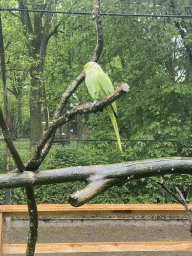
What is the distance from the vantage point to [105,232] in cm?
334

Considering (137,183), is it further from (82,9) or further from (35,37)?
(35,37)

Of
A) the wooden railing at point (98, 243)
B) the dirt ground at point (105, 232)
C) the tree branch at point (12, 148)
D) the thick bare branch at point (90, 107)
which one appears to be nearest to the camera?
the thick bare branch at point (90, 107)

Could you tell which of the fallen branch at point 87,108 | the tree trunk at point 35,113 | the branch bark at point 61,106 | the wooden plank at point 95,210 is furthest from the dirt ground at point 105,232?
the fallen branch at point 87,108

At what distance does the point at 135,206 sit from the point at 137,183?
2.04 metres

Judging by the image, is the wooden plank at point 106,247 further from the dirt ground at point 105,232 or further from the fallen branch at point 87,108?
the fallen branch at point 87,108

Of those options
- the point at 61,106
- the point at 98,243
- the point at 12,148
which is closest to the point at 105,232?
the point at 98,243

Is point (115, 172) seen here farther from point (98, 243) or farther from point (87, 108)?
point (98, 243)

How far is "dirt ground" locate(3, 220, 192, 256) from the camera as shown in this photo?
10.3 feet

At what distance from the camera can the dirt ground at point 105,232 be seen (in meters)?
3.14

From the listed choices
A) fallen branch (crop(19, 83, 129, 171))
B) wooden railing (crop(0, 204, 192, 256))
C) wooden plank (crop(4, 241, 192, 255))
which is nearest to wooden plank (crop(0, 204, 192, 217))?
wooden railing (crop(0, 204, 192, 256))

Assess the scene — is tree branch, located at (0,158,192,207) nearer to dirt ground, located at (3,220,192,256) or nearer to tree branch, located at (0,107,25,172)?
tree branch, located at (0,107,25,172)

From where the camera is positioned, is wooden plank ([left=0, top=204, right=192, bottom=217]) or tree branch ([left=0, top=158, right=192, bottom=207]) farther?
wooden plank ([left=0, top=204, right=192, bottom=217])

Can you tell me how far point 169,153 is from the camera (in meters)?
3.98

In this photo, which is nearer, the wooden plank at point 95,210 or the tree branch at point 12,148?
the tree branch at point 12,148
